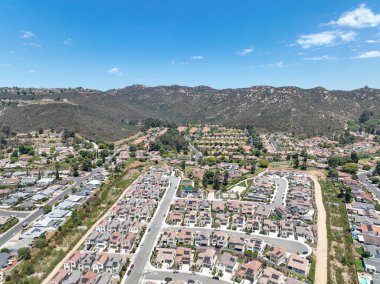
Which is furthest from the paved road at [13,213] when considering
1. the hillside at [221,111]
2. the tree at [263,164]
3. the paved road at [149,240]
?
the hillside at [221,111]

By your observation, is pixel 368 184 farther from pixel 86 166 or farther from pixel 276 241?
pixel 86 166

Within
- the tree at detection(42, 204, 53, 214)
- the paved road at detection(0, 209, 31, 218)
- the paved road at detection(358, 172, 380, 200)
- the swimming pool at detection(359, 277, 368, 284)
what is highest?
the paved road at detection(358, 172, 380, 200)

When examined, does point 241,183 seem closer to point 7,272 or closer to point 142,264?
point 142,264

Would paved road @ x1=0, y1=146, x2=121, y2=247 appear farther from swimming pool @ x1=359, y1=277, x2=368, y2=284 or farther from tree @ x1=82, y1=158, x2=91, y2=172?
swimming pool @ x1=359, y1=277, x2=368, y2=284

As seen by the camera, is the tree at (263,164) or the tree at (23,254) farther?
the tree at (263,164)

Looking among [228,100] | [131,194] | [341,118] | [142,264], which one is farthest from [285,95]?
[142,264]

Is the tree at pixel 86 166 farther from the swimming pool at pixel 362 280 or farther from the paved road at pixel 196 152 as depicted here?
the swimming pool at pixel 362 280

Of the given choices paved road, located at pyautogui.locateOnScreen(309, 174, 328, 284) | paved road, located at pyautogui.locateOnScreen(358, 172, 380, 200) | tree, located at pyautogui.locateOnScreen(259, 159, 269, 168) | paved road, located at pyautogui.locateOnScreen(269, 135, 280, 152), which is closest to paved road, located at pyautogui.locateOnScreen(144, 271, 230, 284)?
paved road, located at pyautogui.locateOnScreen(309, 174, 328, 284)
